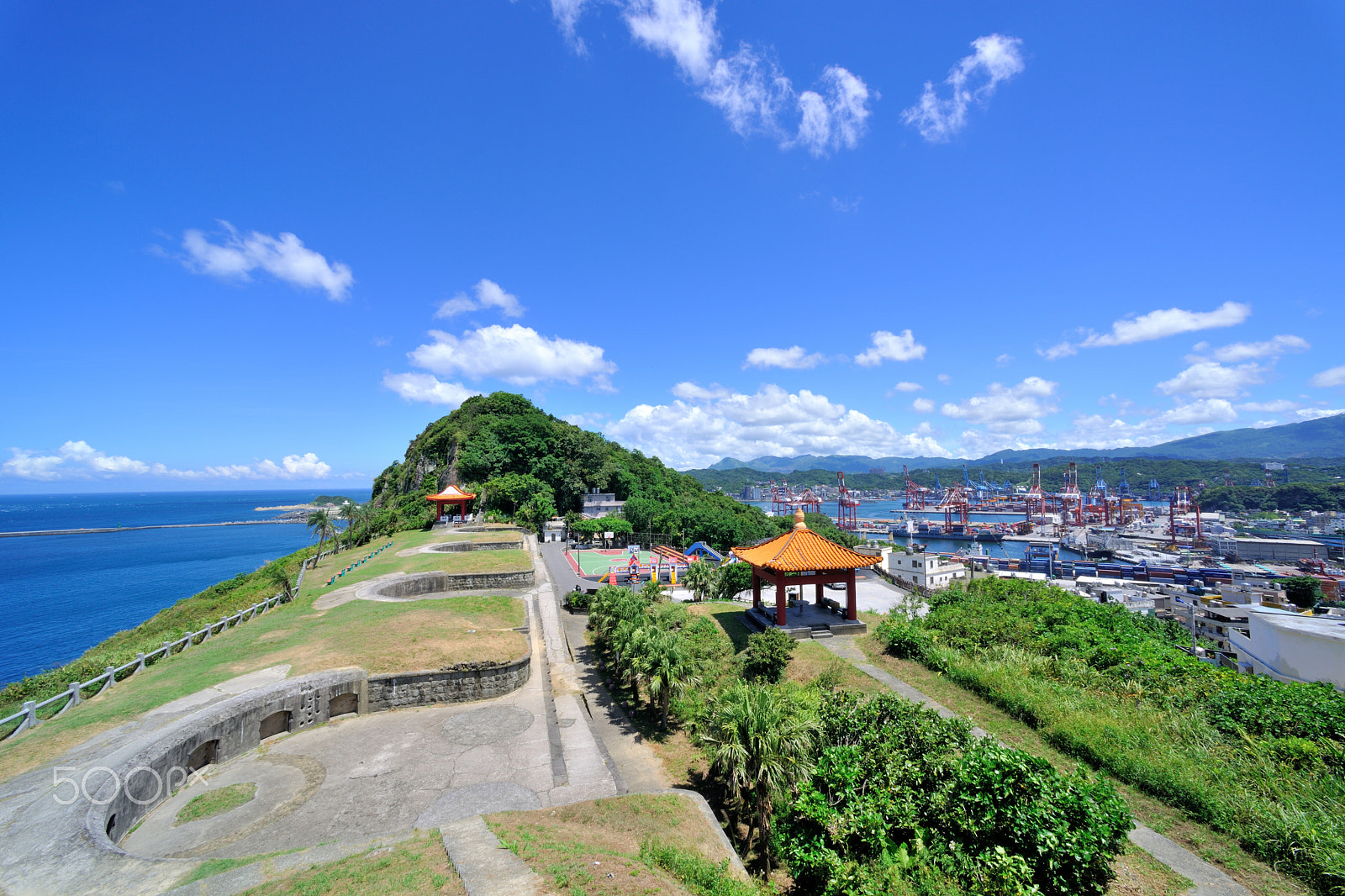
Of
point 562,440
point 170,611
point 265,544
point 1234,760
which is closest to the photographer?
point 1234,760

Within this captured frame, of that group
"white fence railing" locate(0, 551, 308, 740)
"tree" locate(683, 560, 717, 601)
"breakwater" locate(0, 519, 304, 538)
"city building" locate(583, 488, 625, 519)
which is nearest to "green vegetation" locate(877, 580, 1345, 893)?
"tree" locate(683, 560, 717, 601)

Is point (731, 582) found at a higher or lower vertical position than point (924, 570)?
higher

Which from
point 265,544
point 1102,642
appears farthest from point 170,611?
point 265,544

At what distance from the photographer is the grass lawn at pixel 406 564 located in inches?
1009

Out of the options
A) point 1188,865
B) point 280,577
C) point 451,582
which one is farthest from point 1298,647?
point 280,577

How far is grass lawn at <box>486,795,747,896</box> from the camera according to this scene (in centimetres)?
704

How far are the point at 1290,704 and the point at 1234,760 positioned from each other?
2.63m

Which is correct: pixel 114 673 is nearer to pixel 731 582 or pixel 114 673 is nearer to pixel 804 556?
pixel 804 556

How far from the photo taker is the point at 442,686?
15.8 m

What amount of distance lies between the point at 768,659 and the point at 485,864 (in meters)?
10.3

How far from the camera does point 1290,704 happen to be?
10.5 metres

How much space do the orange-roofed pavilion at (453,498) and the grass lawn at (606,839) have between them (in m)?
40.7

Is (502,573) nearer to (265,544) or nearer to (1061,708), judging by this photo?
(1061,708)

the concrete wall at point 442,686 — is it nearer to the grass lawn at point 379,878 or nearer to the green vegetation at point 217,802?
the green vegetation at point 217,802
